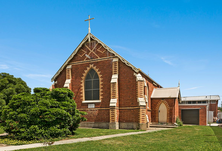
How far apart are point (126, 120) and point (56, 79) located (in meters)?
12.1

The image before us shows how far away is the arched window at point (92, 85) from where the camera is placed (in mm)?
26531

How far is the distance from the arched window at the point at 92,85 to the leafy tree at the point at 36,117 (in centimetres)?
→ 1011

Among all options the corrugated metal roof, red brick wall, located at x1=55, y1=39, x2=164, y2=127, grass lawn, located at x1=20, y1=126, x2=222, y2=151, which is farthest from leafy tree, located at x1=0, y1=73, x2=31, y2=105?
the corrugated metal roof

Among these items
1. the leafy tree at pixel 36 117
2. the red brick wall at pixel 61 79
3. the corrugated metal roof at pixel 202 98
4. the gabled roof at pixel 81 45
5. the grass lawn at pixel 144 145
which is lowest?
the corrugated metal roof at pixel 202 98

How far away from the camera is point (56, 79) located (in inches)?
1178

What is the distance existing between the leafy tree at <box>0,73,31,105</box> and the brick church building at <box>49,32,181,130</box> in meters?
9.67

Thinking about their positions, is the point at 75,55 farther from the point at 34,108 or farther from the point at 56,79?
the point at 34,108

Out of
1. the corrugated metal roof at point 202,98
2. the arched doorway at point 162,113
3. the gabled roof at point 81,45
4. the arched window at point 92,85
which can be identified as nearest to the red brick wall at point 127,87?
the gabled roof at point 81,45

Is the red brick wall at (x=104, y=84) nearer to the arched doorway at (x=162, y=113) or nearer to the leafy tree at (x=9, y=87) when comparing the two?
the arched doorway at (x=162, y=113)

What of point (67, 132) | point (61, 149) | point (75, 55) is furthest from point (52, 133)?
point (75, 55)

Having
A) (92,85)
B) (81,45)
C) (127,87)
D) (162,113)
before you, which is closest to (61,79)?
(92,85)

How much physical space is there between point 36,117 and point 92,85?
41.1ft

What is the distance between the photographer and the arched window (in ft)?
87.0

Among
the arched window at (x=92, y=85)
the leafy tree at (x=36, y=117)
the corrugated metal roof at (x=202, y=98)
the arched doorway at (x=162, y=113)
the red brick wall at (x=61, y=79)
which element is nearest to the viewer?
the leafy tree at (x=36, y=117)
